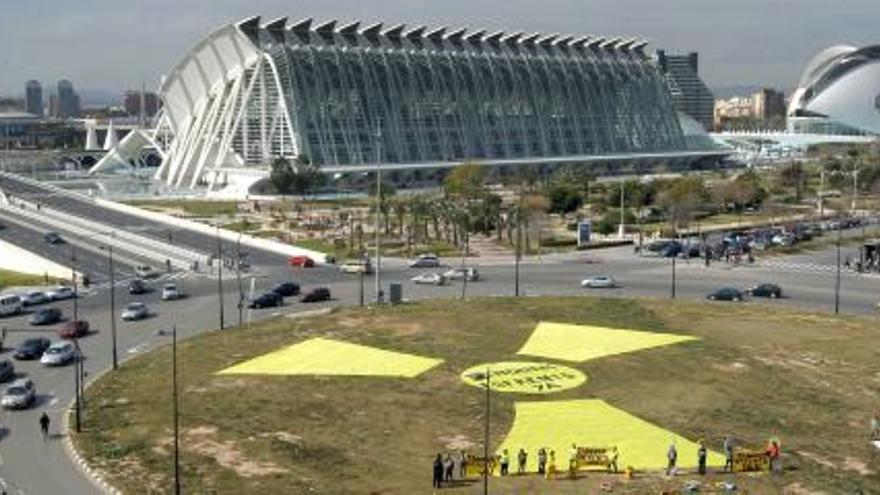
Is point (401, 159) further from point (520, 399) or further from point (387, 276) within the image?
point (520, 399)

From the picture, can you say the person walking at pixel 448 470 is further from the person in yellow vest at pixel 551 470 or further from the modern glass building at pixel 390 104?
the modern glass building at pixel 390 104

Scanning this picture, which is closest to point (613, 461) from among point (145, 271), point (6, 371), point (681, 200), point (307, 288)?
point (6, 371)

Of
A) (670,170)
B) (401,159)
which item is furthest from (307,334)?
(670,170)

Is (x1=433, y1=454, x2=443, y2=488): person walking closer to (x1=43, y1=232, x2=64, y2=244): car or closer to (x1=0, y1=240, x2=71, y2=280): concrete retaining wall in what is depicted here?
(x1=0, y1=240, x2=71, y2=280): concrete retaining wall

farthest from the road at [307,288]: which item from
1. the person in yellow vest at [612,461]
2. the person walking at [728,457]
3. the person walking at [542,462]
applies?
the person walking at [728,457]

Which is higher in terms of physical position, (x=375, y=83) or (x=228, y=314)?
(x=375, y=83)

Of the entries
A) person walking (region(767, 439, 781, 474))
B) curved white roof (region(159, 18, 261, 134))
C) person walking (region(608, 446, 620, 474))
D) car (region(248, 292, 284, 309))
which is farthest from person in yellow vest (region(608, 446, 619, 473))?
curved white roof (region(159, 18, 261, 134))
